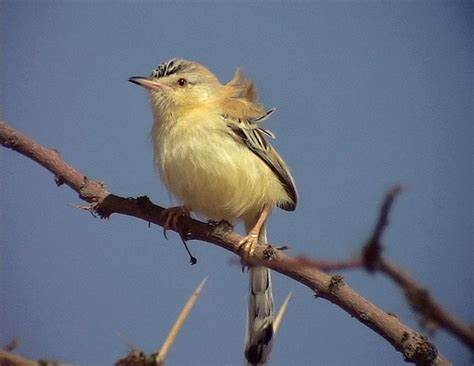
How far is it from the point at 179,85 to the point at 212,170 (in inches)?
20.7

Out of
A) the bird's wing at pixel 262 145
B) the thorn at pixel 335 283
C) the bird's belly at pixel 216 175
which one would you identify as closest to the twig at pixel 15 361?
the thorn at pixel 335 283

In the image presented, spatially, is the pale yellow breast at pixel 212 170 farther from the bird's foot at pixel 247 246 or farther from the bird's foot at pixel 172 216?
the bird's foot at pixel 247 246

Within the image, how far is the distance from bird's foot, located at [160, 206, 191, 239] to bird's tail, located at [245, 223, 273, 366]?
28cm

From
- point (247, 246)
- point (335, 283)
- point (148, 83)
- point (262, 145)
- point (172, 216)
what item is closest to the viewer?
point (335, 283)

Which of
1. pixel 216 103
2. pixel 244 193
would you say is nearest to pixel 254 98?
pixel 216 103

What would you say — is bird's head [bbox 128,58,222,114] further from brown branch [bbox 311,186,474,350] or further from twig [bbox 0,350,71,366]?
brown branch [bbox 311,186,474,350]

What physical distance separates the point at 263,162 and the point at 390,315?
110 centimetres

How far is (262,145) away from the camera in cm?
208

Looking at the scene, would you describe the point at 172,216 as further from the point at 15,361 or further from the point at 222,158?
the point at 15,361

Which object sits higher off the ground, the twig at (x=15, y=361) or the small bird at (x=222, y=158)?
the small bird at (x=222, y=158)

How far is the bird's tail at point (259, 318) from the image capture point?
160cm

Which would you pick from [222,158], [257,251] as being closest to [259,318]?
[222,158]

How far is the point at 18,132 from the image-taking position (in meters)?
1.18

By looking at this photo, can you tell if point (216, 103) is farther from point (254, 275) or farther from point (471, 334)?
point (471, 334)
